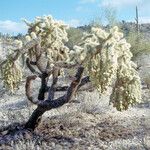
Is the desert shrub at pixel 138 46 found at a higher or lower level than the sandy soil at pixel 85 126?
higher

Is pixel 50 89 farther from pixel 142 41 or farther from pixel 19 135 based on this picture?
pixel 142 41

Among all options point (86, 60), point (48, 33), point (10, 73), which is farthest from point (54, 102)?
point (86, 60)

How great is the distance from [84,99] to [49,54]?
3.40 m

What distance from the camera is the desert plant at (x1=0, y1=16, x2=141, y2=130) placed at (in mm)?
8898

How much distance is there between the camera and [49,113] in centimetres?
1355

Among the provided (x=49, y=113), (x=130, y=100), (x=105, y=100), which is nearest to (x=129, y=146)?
(x=130, y=100)

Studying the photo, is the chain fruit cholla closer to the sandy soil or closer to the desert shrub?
the sandy soil

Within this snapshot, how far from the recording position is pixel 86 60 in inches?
359

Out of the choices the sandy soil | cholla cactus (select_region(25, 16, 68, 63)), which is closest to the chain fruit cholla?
cholla cactus (select_region(25, 16, 68, 63))

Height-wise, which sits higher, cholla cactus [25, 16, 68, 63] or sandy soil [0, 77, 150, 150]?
cholla cactus [25, 16, 68, 63]

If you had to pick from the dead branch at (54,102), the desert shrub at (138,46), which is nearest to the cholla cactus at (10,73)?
the dead branch at (54,102)

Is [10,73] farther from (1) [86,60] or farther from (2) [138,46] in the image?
(2) [138,46]

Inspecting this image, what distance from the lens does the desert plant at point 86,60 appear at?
8.90 meters

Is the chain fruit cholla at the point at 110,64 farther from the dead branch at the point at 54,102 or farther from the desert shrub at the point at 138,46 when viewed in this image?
the desert shrub at the point at 138,46
